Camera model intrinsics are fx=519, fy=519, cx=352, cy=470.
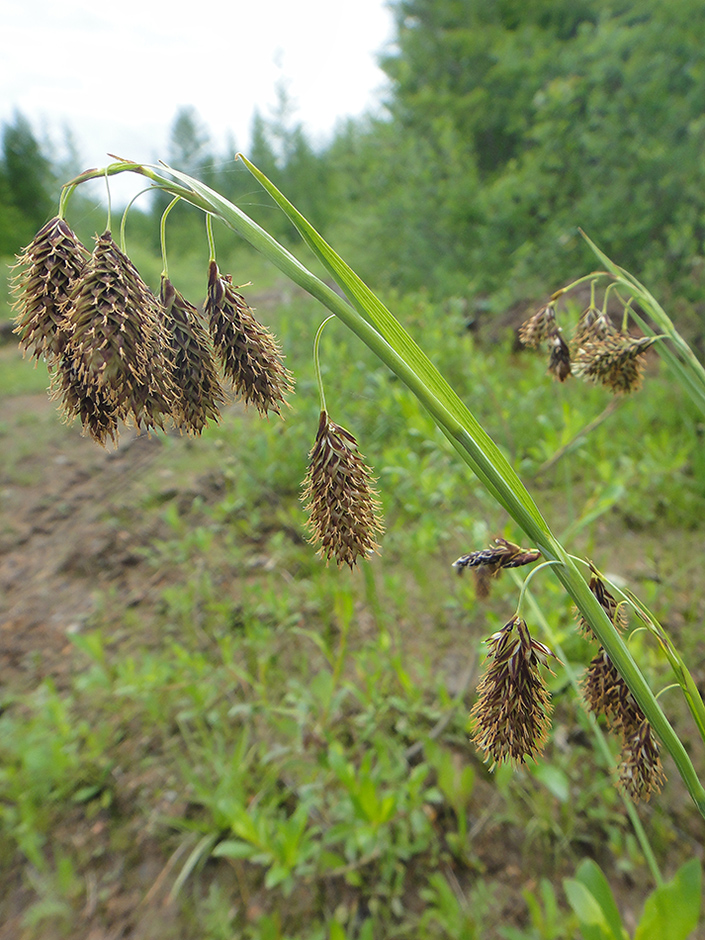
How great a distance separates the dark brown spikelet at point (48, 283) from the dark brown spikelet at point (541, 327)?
0.85 meters

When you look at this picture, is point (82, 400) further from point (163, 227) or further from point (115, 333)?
point (163, 227)

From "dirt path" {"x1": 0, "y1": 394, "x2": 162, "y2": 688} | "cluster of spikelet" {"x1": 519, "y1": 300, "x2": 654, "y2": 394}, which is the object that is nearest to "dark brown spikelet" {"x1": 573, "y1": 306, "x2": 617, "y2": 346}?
"cluster of spikelet" {"x1": 519, "y1": 300, "x2": 654, "y2": 394}

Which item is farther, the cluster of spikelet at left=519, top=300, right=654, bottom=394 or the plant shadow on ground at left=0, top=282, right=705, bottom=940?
the plant shadow on ground at left=0, top=282, right=705, bottom=940

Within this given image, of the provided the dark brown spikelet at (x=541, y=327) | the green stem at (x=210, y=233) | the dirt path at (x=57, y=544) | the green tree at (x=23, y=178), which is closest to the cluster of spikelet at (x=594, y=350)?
the dark brown spikelet at (x=541, y=327)

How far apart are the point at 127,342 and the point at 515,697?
611mm

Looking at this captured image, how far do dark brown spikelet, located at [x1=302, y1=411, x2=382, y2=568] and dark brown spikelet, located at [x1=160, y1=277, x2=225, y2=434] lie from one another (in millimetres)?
149

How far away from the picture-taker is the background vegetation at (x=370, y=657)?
1585 mm

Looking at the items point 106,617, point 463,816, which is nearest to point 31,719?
point 106,617

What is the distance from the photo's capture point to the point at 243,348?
65cm

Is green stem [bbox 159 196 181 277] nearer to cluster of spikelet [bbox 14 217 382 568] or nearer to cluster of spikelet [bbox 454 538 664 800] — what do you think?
cluster of spikelet [bbox 14 217 382 568]

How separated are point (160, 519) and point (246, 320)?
3139 mm

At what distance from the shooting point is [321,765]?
1.72m

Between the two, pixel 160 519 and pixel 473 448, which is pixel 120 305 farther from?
pixel 160 519

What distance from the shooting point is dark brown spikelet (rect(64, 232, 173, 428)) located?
57 cm
